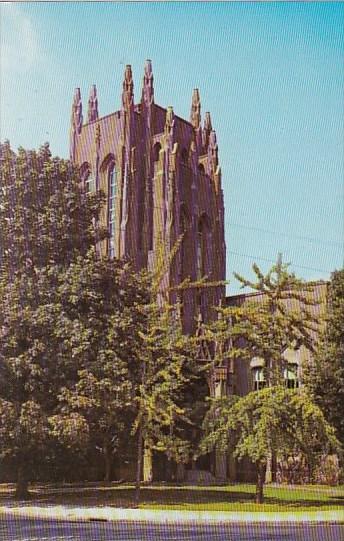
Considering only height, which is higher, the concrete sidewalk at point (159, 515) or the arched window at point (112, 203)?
the arched window at point (112, 203)

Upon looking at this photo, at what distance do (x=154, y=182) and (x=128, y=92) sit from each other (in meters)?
3.35

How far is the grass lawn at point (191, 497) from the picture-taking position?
14.1m

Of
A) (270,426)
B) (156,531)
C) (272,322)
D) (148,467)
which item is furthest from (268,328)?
(148,467)

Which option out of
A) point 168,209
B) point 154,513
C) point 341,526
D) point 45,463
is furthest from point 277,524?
point 168,209

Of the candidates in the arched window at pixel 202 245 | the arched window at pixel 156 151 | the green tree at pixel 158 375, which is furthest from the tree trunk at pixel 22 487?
the arched window at pixel 156 151

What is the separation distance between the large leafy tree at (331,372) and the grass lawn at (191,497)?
185 cm

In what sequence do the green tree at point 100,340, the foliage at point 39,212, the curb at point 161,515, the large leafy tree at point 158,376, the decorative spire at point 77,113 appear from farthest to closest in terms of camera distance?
the decorative spire at point 77,113, the foliage at point 39,212, the large leafy tree at point 158,376, the green tree at point 100,340, the curb at point 161,515

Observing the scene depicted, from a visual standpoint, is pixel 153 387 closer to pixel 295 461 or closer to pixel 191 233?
pixel 295 461

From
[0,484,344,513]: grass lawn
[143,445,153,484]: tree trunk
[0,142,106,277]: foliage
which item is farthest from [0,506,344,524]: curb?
[143,445,153,484]: tree trunk

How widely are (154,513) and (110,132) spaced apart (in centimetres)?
1842

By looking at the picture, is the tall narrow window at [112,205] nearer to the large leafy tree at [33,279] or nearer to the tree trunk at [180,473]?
the tree trunk at [180,473]

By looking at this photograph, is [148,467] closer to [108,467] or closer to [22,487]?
[108,467]

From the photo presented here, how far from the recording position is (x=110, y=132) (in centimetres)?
2884

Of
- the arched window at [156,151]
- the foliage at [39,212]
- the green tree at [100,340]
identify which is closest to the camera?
the green tree at [100,340]
